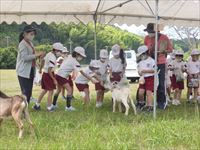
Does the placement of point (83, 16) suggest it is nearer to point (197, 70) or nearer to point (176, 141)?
point (197, 70)

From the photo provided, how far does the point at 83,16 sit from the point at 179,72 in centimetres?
328

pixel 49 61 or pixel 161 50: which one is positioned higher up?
pixel 161 50

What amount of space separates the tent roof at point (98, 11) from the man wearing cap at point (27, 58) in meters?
2.87

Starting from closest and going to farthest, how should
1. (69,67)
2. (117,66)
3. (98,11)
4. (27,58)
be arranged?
(27,58) → (69,67) → (117,66) → (98,11)

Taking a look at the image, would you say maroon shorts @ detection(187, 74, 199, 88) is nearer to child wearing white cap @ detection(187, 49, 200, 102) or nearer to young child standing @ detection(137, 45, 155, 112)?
child wearing white cap @ detection(187, 49, 200, 102)

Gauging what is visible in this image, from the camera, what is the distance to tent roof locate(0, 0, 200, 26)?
1216cm

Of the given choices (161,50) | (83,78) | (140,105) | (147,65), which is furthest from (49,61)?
(161,50)

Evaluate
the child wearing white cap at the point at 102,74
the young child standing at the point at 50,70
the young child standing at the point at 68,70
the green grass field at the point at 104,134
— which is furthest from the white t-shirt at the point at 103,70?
the green grass field at the point at 104,134

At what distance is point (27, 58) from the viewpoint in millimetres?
9000

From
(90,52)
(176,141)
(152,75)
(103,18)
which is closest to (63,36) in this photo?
(90,52)

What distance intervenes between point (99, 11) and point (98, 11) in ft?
0.14

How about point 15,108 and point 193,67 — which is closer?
point 15,108

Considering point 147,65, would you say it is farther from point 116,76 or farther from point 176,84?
point 176,84

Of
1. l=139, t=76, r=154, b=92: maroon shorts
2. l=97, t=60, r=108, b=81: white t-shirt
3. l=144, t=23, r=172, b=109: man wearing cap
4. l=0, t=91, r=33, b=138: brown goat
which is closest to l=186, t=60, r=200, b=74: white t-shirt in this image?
l=144, t=23, r=172, b=109: man wearing cap
